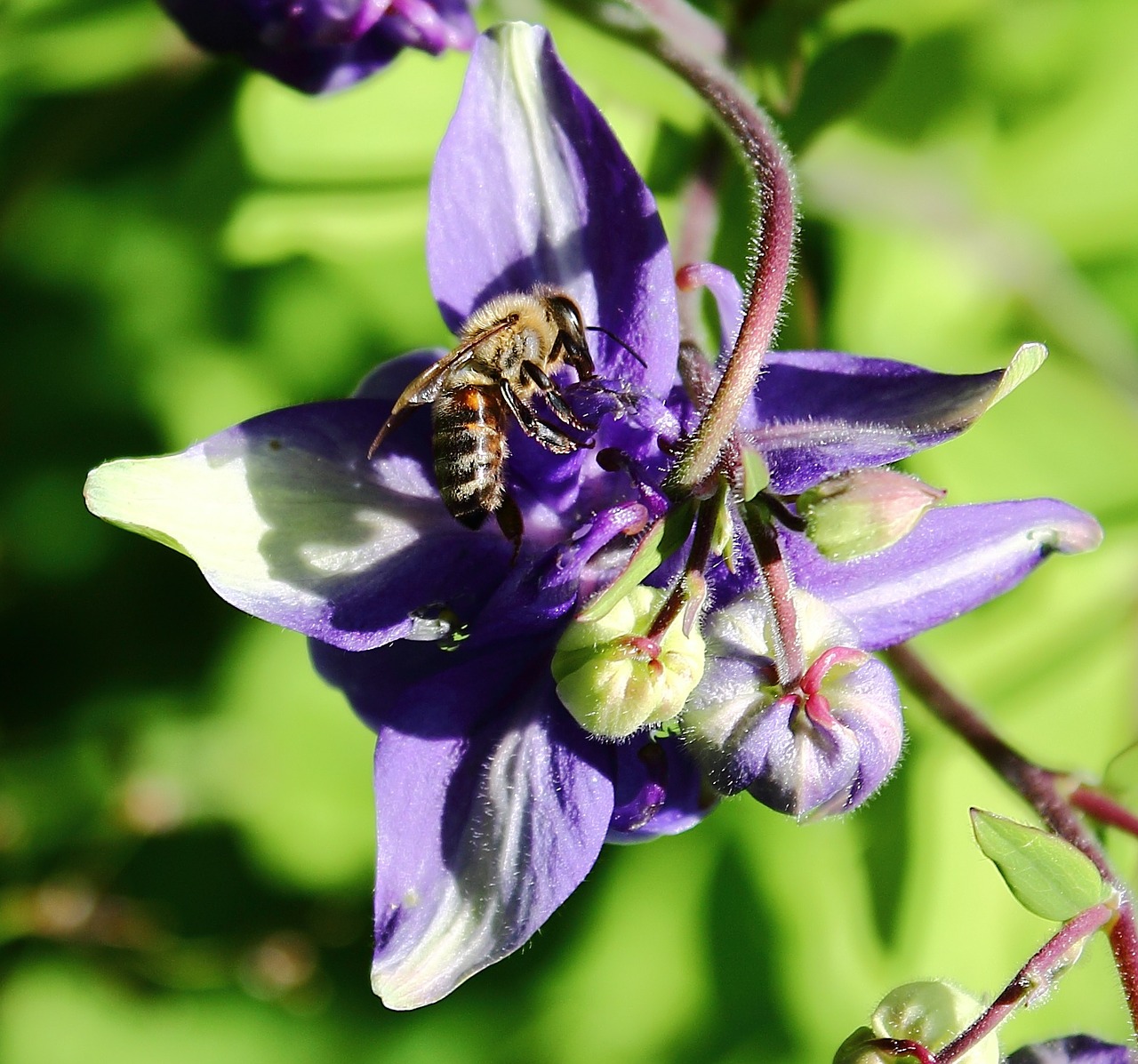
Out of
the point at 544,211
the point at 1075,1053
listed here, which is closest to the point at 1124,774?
the point at 1075,1053

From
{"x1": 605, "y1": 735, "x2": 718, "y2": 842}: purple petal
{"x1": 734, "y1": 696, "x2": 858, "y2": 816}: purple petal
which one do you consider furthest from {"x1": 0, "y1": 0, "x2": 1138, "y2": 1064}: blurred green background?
{"x1": 734, "y1": 696, "x2": 858, "y2": 816}: purple petal

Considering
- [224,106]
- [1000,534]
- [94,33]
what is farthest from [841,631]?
[94,33]

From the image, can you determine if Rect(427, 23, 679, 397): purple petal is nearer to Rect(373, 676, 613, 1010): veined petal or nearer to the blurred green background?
Rect(373, 676, 613, 1010): veined petal

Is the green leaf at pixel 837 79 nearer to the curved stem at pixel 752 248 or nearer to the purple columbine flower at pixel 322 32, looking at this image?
the curved stem at pixel 752 248

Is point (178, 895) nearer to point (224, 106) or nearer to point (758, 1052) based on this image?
point (758, 1052)

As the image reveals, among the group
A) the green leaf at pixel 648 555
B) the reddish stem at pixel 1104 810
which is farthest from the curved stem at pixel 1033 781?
the green leaf at pixel 648 555

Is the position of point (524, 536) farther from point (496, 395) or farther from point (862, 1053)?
point (862, 1053)
